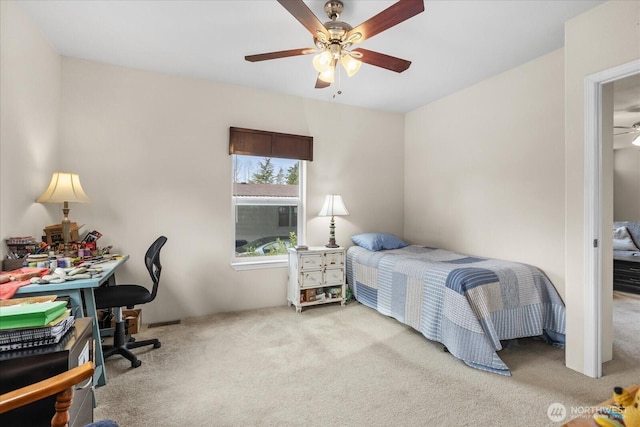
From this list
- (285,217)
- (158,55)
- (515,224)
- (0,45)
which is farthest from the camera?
(285,217)

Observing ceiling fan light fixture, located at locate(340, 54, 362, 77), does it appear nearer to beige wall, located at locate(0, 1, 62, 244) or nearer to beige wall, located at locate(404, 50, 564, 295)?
beige wall, located at locate(404, 50, 564, 295)

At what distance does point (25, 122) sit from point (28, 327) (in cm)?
198

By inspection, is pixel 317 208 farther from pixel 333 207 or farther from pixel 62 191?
pixel 62 191

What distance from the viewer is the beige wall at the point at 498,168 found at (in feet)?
9.23

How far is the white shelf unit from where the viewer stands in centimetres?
357

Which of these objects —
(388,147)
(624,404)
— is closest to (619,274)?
(388,147)

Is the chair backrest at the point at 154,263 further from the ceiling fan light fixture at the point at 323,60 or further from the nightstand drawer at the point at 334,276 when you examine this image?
the ceiling fan light fixture at the point at 323,60

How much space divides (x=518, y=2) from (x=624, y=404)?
7.74 feet

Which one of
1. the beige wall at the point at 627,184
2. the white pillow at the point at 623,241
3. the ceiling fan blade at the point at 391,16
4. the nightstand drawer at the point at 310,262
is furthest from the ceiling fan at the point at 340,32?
the beige wall at the point at 627,184

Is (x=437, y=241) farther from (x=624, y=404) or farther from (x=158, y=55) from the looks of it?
(x=158, y=55)

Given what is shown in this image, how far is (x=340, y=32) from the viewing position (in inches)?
78.7

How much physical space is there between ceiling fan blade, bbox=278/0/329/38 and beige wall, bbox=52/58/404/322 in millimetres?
1920

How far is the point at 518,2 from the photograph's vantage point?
2.12 m

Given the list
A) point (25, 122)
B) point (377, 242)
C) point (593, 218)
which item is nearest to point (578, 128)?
point (593, 218)
